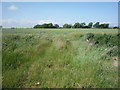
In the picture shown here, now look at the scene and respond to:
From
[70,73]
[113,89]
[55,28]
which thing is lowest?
[113,89]

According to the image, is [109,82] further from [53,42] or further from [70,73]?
[53,42]

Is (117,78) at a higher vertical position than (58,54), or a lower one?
lower

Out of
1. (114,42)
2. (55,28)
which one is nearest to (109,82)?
(114,42)

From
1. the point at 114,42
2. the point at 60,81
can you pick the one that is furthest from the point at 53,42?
the point at 60,81

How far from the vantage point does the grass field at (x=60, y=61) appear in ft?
13.9

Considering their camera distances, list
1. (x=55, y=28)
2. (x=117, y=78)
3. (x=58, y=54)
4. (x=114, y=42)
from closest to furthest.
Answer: (x=117, y=78), (x=58, y=54), (x=114, y=42), (x=55, y=28)

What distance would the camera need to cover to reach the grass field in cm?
423

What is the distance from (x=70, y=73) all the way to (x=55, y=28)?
641 cm

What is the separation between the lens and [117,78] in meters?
4.37

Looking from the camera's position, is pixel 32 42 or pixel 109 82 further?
pixel 32 42

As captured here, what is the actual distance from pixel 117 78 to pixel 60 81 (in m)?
1.62

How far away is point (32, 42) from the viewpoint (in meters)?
6.92

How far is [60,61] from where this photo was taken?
5332 millimetres

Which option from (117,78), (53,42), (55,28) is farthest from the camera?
(55,28)
